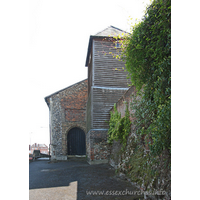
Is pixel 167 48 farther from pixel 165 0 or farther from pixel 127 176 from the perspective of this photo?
pixel 127 176

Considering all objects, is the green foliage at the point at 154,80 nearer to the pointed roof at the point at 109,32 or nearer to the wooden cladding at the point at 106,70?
the wooden cladding at the point at 106,70

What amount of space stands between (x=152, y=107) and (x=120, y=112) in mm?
4441

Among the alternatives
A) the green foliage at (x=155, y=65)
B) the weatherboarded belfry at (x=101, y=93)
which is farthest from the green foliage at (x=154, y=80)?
the weatherboarded belfry at (x=101, y=93)

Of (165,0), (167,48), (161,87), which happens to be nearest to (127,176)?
A: (161,87)

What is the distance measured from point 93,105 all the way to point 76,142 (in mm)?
5662

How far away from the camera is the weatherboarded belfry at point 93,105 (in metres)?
10.4

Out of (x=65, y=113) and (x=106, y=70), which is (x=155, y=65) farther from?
(x=65, y=113)

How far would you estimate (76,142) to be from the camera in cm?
1505

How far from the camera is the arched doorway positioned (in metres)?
14.8

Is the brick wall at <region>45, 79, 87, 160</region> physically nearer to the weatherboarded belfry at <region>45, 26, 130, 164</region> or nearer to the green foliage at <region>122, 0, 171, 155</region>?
the weatherboarded belfry at <region>45, 26, 130, 164</region>

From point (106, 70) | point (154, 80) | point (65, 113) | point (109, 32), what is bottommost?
point (65, 113)

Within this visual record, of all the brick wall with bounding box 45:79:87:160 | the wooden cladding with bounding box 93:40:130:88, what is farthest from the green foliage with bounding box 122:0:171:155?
the brick wall with bounding box 45:79:87:160

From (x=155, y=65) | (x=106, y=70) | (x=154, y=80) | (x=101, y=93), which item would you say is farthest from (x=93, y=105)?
(x=155, y=65)

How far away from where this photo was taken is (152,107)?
3.70 meters
